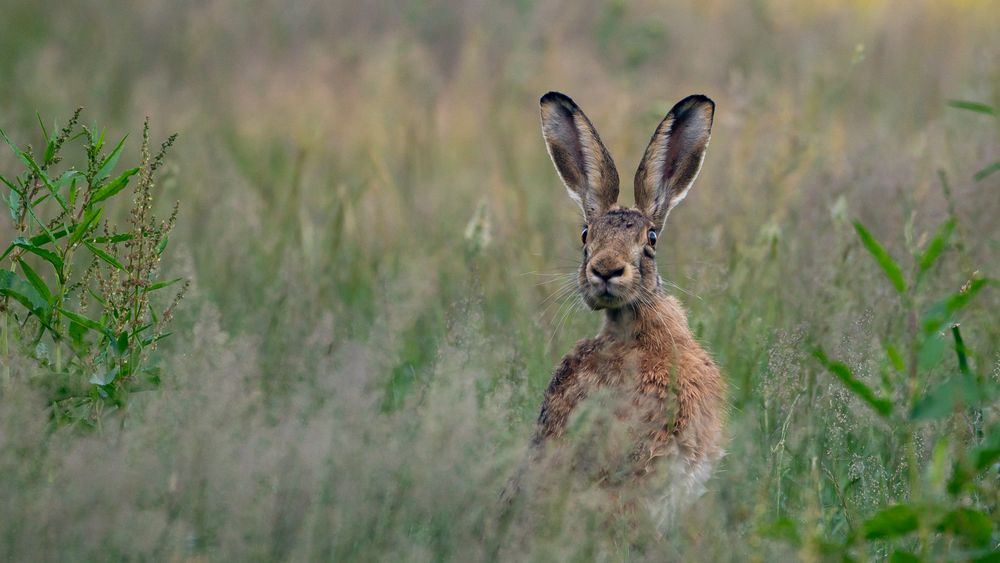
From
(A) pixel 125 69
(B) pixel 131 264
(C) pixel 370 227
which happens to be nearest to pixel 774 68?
(C) pixel 370 227

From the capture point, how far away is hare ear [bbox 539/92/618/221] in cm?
525

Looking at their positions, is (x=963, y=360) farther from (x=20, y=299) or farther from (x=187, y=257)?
(x=187, y=257)

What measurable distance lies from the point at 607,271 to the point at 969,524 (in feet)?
6.23

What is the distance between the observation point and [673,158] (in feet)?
17.4

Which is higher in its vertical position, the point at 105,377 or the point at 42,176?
the point at 42,176

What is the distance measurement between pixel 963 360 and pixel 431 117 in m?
5.30

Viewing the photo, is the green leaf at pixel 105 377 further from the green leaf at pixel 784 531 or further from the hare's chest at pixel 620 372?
the green leaf at pixel 784 531

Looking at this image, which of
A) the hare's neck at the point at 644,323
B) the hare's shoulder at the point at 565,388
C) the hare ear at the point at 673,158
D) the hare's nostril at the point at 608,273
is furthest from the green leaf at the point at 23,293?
the hare ear at the point at 673,158

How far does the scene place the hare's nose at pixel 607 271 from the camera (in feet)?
15.3

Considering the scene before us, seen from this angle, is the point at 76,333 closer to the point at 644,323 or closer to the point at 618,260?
the point at 618,260

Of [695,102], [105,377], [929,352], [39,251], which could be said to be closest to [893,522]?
[929,352]

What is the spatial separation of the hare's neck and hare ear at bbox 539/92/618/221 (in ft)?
1.62

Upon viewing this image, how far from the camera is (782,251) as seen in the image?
20.7ft

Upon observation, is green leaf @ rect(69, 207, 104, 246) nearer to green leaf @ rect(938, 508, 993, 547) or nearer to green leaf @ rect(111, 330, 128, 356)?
green leaf @ rect(111, 330, 128, 356)
